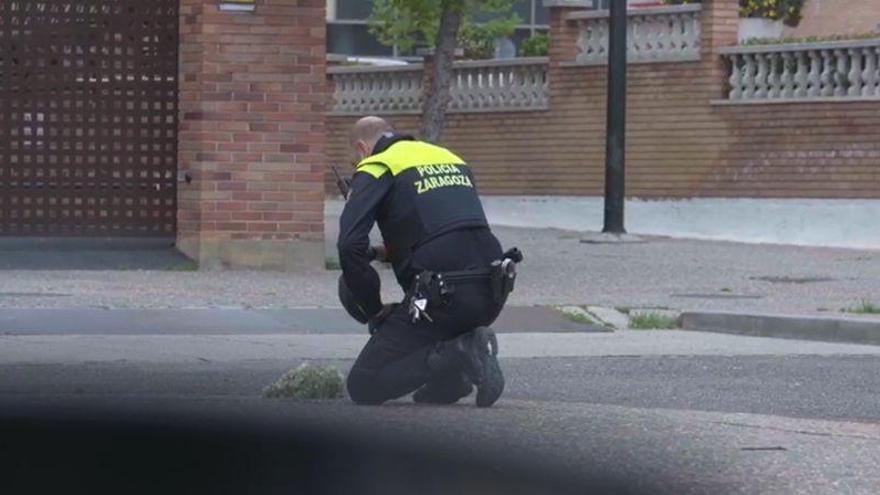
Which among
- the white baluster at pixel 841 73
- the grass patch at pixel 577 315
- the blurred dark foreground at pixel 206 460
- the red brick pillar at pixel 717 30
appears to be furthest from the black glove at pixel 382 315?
the red brick pillar at pixel 717 30

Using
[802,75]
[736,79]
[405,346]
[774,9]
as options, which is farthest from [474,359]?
[774,9]

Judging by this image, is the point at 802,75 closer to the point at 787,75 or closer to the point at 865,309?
the point at 787,75

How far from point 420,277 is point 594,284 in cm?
826

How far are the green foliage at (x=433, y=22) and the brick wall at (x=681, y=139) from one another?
1.64 m

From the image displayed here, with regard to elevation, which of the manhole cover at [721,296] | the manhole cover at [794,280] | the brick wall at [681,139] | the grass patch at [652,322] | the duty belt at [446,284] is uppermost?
the brick wall at [681,139]

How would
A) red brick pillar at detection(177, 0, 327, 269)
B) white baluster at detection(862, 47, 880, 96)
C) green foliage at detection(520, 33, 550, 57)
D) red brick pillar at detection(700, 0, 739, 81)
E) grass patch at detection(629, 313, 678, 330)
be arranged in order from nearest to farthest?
grass patch at detection(629, 313, 678, 330) < red brick pillar at detection(177, 0, 327, 269) < white baluster at detection(862, 47, 880, 96) < red brick pillar at detection(700, 0, 739, 81) < green foliage at detection(520, 33, 550, 57)

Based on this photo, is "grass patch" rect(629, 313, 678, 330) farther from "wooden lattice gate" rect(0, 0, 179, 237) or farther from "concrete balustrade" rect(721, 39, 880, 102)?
"concrete balustrade" rect(721, 39, 880, 102)

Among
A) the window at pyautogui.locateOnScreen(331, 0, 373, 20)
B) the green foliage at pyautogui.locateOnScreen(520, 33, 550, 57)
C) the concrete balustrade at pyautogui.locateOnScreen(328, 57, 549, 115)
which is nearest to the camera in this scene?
the concrete balustrade at pyautogui.locateOnScreen(328, 57, 549, 115)

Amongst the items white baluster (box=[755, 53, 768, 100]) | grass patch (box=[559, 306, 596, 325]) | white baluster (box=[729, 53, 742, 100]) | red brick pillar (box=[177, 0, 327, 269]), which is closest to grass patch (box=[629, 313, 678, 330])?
grass patch (box=[559, 306, 596, 325])

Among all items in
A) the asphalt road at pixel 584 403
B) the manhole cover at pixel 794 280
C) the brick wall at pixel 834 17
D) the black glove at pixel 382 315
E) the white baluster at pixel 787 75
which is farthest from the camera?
the brick wall at pixel 834 17

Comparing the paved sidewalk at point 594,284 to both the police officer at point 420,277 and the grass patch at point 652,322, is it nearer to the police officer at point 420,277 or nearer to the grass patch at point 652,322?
the grass patch at point 652,322

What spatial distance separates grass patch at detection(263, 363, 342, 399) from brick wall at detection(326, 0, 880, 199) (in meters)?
12.9

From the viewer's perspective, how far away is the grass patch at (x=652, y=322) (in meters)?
13.4

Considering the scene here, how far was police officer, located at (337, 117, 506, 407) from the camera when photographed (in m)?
8.19
